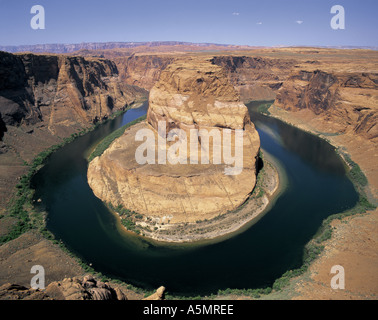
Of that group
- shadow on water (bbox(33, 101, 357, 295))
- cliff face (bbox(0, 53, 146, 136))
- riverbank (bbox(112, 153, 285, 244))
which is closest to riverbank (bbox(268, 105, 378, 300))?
shadow on water (bbox(33, 101, 357, 295))

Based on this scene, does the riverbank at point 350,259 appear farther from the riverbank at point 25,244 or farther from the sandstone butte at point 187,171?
the riverbank at point 25,244

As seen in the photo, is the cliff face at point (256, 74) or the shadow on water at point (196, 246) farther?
the cliff face at point (256, 74)

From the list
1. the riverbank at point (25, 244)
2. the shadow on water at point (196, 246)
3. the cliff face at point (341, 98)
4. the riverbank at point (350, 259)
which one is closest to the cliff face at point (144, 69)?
the cliff face at point (341, 98)

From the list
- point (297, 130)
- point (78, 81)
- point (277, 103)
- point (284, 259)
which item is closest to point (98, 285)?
point (284, 259)

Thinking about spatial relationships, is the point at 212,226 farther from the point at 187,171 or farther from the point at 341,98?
the point at 341,98

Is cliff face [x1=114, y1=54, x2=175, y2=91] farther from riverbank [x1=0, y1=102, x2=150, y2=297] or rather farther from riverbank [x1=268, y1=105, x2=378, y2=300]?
riverbank [x1=268, y1=105, x2=378, y2=300]
